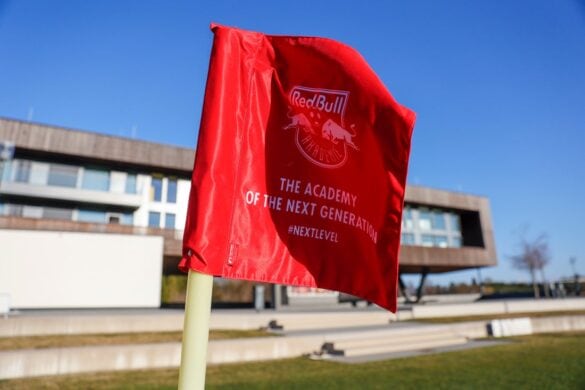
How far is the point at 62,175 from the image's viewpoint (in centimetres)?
3216

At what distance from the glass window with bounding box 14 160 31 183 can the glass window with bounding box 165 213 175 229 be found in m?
11.0

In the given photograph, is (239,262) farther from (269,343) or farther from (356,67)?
(269,343)

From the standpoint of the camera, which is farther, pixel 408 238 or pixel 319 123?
pixel 408 238

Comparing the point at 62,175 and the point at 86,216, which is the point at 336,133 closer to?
the point at 62,175

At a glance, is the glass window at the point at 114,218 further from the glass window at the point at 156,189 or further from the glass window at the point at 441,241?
the glass window at the point at 441,241

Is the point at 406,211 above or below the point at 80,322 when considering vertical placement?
above

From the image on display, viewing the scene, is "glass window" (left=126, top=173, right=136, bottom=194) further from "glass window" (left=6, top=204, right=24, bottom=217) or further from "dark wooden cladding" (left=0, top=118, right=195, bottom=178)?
"glass window" (left=6, top=204, right=24, bottom=217)

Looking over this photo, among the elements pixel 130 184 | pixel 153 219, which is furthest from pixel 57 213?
pixel 153 219

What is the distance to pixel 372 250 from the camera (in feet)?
11.6

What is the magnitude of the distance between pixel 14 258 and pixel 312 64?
28.1 m

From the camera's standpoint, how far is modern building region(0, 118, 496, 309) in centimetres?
2517

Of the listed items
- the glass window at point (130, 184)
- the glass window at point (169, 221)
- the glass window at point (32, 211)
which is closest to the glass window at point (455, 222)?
the glass window at point (169, 221)

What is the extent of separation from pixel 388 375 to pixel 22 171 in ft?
106

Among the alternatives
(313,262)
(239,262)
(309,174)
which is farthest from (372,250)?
(239,262)
